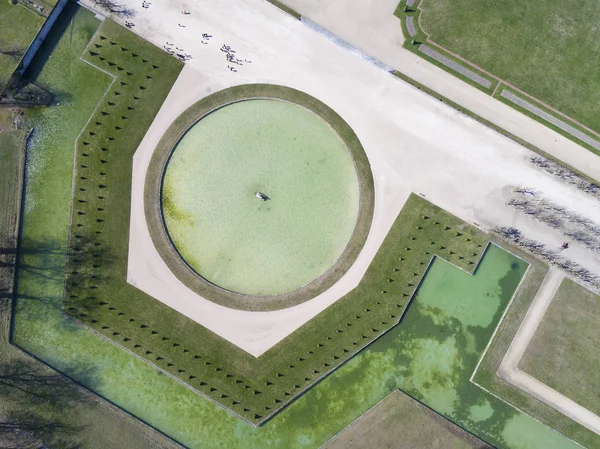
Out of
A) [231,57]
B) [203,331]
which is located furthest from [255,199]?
[231,57]

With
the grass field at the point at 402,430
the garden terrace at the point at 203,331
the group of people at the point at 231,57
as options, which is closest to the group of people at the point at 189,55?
the group of people at the point at 231,57

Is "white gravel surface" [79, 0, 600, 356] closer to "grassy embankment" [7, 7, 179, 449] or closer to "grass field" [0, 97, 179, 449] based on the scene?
"grassy embankment" [7, 7, 179, 449]

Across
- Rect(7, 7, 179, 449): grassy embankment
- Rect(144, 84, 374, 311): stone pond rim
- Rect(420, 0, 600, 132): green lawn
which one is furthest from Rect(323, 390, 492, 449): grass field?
Rect(420, 0, 600, 132): green lawn

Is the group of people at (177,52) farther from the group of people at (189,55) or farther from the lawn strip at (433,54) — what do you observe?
the lawn strip at (433,54)

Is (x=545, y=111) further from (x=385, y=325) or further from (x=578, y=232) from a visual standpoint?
(x=385, y=325)

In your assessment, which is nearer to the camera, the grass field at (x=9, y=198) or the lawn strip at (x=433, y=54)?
the grass field at (x=9, y=198)
